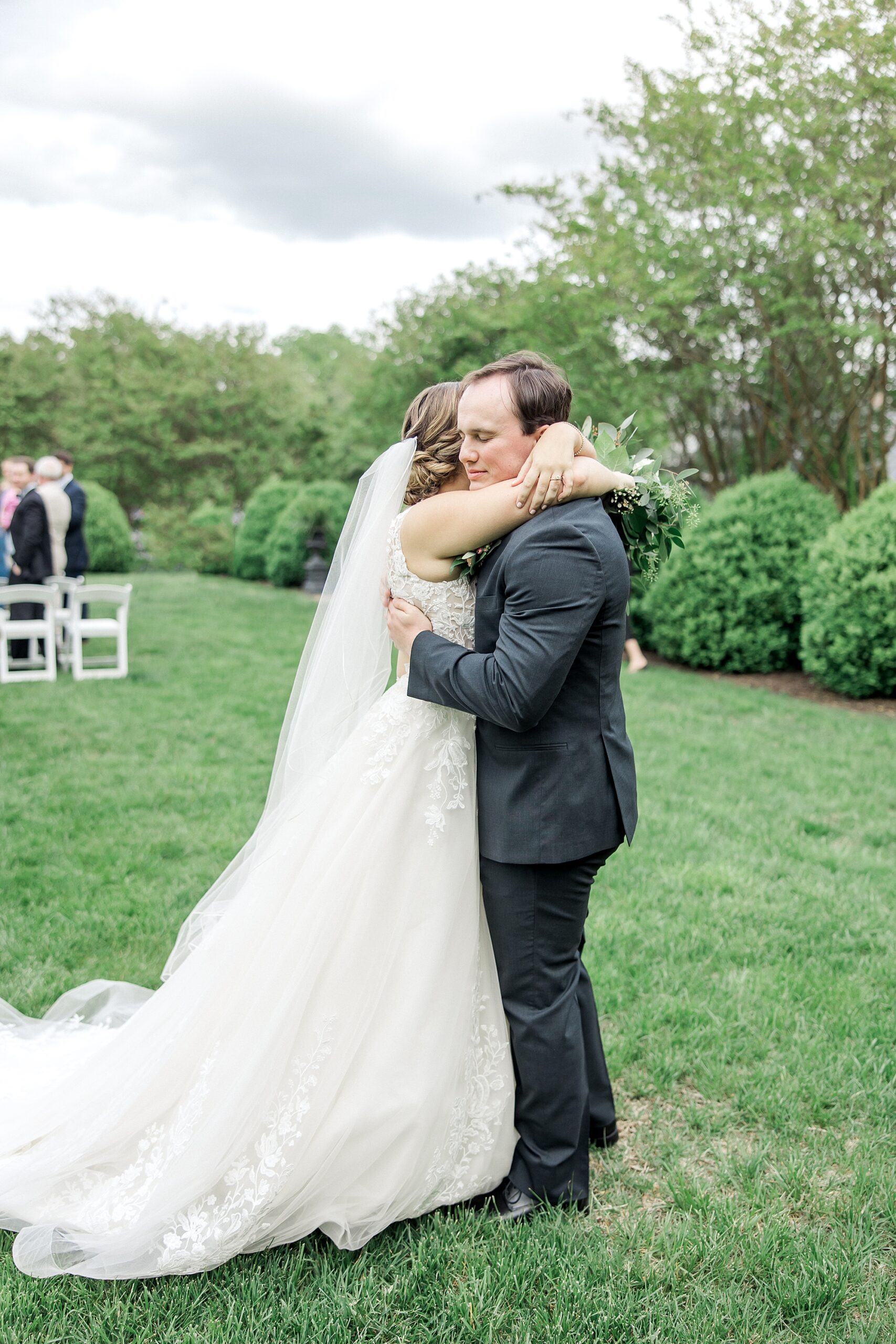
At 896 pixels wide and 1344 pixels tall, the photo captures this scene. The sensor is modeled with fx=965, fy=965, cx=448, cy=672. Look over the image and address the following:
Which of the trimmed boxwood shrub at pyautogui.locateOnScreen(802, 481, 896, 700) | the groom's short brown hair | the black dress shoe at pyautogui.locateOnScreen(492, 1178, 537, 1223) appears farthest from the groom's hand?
the trimmed boxwood shrub at pyautogui.locateOnScreen(802, 481, 896, 700)

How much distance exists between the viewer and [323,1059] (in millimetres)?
2436

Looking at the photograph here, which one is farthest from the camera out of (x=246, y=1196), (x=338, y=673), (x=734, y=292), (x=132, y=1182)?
(x=734, y=292)

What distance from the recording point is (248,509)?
858 inches

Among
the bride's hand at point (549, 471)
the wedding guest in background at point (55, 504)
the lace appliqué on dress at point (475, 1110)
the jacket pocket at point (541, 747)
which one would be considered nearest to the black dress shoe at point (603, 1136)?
the lace appliqué on dress at point (475, 1110)

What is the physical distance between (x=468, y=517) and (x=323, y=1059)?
55.5 inches

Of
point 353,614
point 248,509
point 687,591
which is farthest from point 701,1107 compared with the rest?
point 248,509

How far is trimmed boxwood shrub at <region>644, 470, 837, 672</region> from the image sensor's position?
34.1 feet

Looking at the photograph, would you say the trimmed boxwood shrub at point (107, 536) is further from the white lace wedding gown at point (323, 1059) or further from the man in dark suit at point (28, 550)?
the white lace wedding gown at point (323, 1059)

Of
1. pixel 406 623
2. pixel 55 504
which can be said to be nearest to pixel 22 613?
pixel 55 504

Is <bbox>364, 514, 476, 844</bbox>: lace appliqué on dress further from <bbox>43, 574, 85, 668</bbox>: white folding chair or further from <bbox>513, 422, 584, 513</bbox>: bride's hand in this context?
<bbox>43, 574, 85, 668</bbox>: white folding chair

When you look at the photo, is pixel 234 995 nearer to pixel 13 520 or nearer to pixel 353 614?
pixel 353 614

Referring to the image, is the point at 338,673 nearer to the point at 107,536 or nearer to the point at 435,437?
the point at 435,437

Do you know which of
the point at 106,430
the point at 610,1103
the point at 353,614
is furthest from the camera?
the point at 106,430

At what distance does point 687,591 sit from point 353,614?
28.2 feet
